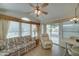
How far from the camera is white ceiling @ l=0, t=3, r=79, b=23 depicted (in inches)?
77.5

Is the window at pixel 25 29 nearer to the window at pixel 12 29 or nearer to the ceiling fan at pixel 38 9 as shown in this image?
the window at pixel 12 29

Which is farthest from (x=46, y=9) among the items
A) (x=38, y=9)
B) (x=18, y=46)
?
(x=18, y=46)

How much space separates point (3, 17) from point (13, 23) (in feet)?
0.67

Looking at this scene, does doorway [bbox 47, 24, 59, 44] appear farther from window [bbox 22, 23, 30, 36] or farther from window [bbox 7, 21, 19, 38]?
window [bbox 7, 21, 19, 38]

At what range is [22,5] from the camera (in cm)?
199

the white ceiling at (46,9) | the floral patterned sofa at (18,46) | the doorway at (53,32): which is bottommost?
the floral patterned sofa at (18,46)

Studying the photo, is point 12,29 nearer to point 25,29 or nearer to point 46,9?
point 25,29

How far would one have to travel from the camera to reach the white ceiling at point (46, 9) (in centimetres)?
197

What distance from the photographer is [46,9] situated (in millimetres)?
2008

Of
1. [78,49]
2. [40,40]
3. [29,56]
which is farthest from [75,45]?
[29,56]

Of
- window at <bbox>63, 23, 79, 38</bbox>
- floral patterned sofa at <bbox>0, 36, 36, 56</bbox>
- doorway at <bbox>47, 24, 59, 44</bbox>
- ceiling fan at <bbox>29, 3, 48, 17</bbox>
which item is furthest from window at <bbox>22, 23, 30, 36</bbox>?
window at <bbox>63, 23, 79, 38</bbox>

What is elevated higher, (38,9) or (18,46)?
(38,9)

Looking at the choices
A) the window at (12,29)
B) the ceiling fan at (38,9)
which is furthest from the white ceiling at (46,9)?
the window at (12,29)

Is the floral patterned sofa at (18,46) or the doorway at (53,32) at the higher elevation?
the doorway at (53,32)
